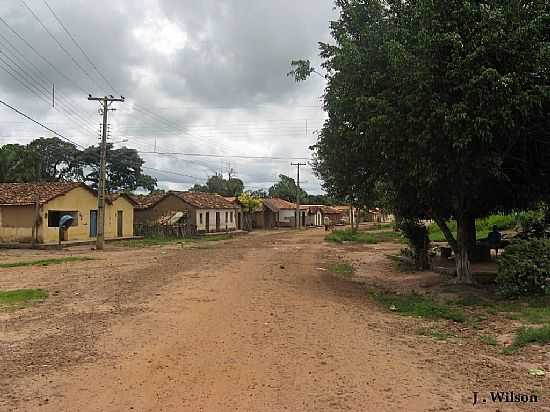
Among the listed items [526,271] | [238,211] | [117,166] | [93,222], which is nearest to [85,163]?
[117,166]

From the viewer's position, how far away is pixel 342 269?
19.7 meters

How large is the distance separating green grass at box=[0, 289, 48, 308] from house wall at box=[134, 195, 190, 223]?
35284 mm

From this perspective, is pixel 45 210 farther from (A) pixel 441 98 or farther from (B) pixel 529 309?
(B) pixel 529 309

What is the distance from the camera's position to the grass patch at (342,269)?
1816 cm

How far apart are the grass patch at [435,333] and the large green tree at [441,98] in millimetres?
3776

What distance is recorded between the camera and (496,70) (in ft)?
33.6

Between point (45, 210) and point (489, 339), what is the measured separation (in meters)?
28.5

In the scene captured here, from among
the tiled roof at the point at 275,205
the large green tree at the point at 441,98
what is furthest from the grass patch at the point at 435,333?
the tiled roof at the point at 275,205

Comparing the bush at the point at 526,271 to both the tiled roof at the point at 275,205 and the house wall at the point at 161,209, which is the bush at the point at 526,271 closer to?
the house wall at the point at 161,209

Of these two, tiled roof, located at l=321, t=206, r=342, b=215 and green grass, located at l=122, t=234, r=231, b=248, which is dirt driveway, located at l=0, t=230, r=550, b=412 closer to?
green grass, located at l=122, t=234, r=231, b=248

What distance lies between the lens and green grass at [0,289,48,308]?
1120 cm

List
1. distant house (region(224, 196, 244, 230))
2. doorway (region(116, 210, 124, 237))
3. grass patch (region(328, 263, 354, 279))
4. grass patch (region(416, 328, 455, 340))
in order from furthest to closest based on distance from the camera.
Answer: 1. distant house (region(224, 196, 244, 230))
2. doorway (region(116, 210, 124, 237))
3. grass patch (region(328, 263, 354, 279))
4. grass patch (region(416, 328, 455, 340))

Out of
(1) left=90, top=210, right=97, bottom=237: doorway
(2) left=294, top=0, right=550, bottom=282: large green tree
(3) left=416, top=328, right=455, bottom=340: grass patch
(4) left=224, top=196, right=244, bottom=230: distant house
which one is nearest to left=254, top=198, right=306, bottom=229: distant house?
(4) left=224, top=196, right=244, bottom=230: distant house

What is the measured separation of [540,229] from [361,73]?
28.6 ft
